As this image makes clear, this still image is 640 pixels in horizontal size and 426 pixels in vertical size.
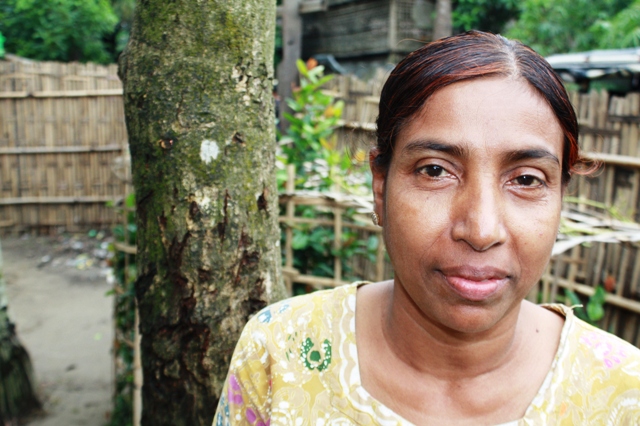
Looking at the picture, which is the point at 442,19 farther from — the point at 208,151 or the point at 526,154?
the point at 526,154

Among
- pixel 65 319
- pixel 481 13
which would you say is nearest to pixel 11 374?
pixel 65 319

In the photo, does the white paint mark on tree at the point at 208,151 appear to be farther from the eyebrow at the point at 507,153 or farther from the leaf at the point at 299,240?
the leaf at the point at 299,240

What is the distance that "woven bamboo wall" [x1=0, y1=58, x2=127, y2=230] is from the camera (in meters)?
8.52

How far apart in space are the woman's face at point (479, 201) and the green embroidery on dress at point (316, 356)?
277mm

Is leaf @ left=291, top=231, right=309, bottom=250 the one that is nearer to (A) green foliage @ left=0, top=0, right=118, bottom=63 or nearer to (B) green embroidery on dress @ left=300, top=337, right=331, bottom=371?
(B) green embroidery on dress @ left=300, top=337, right=331, bottom=371

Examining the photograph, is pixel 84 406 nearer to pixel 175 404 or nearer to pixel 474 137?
pixel 175 404

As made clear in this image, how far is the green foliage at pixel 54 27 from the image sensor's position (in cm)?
1070

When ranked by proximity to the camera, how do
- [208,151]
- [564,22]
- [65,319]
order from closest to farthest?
[208,151], [65,319], [564,22]

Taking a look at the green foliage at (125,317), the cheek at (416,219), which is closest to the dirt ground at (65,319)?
the green foliage at (125,317)

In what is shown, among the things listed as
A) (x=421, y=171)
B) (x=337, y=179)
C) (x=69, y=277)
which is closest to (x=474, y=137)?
(x=421, y=171)

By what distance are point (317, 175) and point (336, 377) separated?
2553mm

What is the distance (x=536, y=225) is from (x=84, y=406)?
4.42 m

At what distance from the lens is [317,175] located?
371 centimetres

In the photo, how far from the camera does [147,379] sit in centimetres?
167
